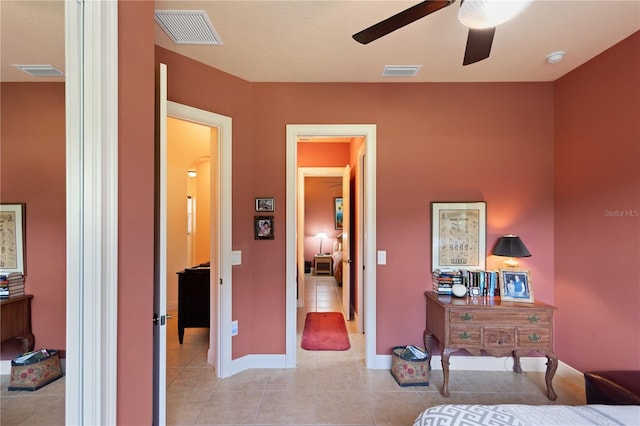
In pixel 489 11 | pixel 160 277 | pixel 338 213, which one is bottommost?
pixel 160 277

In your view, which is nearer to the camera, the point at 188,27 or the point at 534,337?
the point at 188,27

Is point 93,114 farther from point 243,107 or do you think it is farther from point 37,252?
point 243,107

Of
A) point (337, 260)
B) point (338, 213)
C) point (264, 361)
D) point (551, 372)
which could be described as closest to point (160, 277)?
point (264, 361)

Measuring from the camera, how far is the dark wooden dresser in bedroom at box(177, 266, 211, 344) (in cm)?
328

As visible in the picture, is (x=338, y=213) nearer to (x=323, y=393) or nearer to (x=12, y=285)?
(x=323, y=393)

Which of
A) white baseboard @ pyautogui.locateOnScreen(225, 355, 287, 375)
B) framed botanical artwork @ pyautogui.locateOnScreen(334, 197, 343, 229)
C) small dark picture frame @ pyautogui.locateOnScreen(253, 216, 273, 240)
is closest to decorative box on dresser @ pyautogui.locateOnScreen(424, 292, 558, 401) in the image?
white baseboard @ pyautogui.locateOnScreen(225, 355, 287, 375)

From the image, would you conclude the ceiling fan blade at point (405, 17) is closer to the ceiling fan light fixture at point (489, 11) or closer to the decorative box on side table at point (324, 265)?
the ceiling fan light fixture at point (489, 11)

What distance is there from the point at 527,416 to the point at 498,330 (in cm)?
120

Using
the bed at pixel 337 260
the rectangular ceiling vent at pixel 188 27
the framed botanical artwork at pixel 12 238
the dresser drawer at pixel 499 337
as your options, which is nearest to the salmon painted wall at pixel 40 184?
the framed botanical artwork at pixel 12 238

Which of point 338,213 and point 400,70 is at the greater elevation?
point 400,70

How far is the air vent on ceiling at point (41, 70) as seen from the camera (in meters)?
0.93

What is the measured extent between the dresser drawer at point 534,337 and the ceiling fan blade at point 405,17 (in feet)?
8.06

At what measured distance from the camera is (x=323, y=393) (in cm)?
239

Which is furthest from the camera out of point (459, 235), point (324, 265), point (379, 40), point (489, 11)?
point (324, 265)
